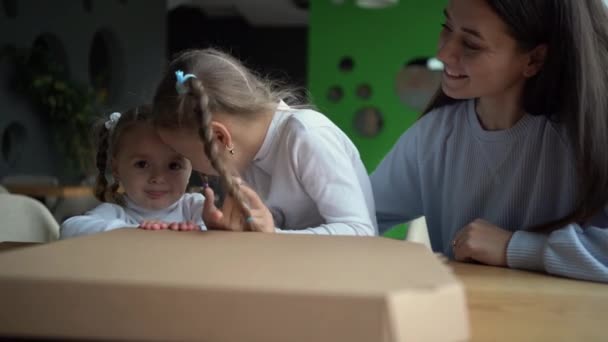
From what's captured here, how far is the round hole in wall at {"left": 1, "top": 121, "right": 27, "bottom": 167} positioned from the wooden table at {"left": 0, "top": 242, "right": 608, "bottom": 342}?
17.6 ft

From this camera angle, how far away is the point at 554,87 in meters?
0.97

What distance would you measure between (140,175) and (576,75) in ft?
2.65

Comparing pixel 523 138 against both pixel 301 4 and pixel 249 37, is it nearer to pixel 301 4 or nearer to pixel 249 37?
pixel 301 4

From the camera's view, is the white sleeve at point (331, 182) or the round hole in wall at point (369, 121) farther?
the round hole in wall at point (369, 121)

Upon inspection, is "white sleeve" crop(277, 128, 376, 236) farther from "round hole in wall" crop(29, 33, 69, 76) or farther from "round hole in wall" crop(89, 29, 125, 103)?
"round hole in wall" crop(89, 29, 125, 103)

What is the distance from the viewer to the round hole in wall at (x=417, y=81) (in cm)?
477

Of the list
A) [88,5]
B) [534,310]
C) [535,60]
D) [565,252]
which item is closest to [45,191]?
[88,5]

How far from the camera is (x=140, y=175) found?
125 centimetres

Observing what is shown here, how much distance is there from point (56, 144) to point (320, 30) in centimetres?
272

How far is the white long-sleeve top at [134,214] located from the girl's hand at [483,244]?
502 millimetres

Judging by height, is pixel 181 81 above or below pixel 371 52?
above

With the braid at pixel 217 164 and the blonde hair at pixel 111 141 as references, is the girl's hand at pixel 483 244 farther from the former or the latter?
the blonde hair at pixel 111 141

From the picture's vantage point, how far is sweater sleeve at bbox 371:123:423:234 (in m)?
1.27

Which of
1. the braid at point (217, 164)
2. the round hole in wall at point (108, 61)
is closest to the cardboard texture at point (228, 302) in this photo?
the braid at point (217, 164)
